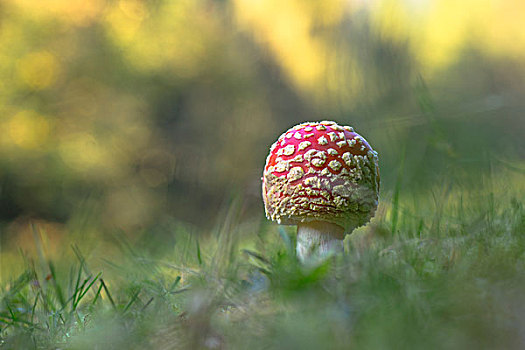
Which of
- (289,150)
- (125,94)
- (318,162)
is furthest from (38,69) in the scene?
(318,162)

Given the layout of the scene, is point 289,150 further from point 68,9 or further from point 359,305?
point 68,9

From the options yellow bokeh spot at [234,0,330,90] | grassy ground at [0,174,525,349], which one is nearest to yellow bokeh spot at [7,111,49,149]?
yellow bokeh spot at [234,0,330,90]

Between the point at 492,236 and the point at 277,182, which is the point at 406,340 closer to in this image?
the point at 492,236

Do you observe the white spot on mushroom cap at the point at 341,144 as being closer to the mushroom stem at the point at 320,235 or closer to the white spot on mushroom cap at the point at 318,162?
the white spot on mushroom cap at the point at 318,162

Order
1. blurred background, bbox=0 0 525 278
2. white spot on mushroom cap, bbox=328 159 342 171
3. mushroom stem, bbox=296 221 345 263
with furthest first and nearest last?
blurred background, bbox=0 0 525 278
mushroom stem, bbox=296 221 345 263
white spot on mushroom cap, bbox=328 159 342 171

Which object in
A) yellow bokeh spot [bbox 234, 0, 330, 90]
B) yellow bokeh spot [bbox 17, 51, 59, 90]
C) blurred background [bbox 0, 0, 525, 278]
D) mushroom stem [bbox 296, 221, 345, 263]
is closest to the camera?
mushroom stem [bbox 296, 221, 345, 263]

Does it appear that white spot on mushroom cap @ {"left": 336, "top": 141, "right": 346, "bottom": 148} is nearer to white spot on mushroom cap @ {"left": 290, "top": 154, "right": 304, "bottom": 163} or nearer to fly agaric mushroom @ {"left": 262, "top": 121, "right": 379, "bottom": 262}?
fly agaric mushroom @ {"left": 262, "top": 121, "right": 379, "bottom": 262}
